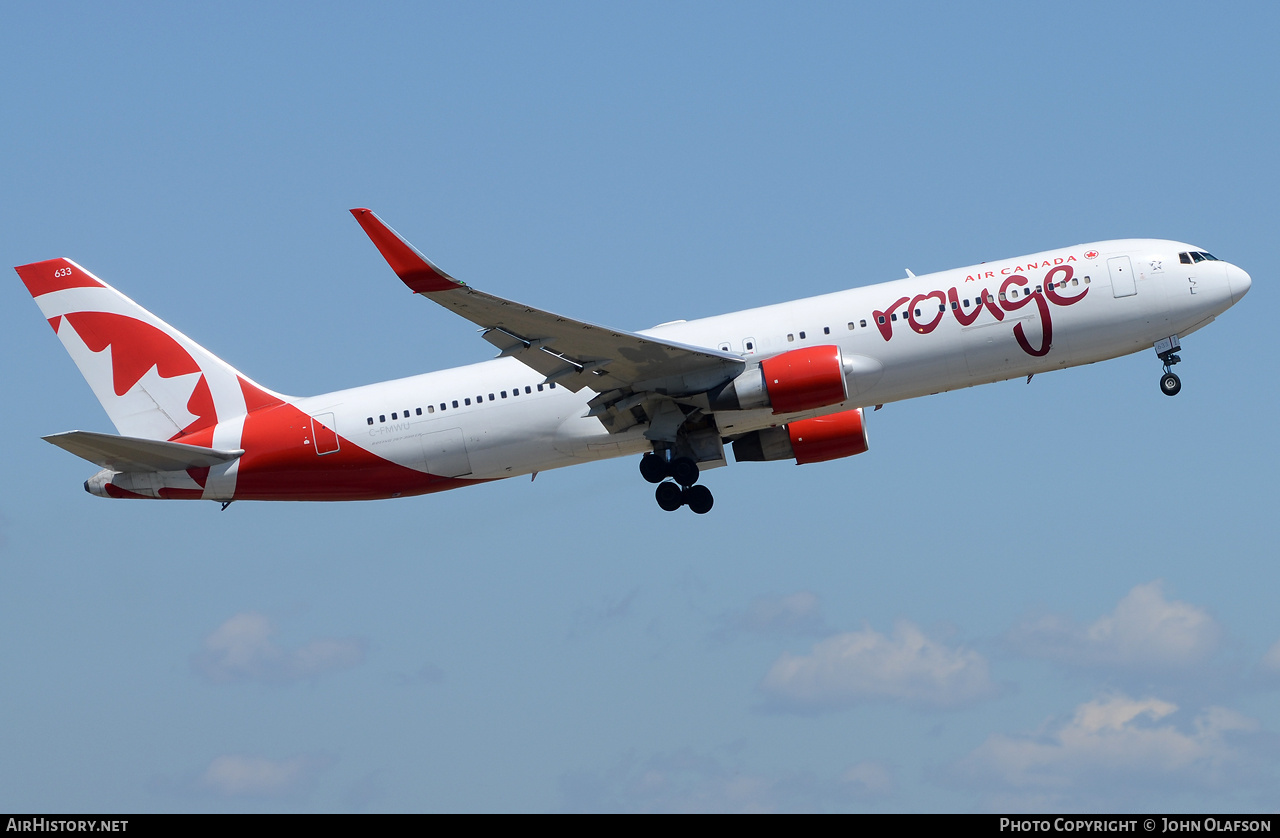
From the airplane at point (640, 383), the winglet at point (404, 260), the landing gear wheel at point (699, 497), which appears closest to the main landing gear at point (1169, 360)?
the airplane at point (640, 383)

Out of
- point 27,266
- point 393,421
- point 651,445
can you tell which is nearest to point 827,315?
point 651,445

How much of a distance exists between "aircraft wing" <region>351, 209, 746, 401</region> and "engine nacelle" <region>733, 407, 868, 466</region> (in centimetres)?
477

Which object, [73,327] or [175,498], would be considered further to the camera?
[73,327]

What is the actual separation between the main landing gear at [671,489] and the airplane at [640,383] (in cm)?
6

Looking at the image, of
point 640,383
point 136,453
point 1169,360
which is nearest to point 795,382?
point 640,383

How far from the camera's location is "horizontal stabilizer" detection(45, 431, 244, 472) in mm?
36938

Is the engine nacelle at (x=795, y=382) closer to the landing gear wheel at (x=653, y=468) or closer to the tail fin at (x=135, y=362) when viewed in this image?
the landing gear wheel at (x=653, y=468)

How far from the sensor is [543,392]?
124 feet

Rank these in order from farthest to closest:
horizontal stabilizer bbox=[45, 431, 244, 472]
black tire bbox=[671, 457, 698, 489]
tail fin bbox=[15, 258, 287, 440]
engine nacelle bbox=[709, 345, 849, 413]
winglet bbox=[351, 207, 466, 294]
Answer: tail fin bbox=[15, 258, 287, 440] → black tire bbox=[671, 457, 698, 489] → horizontal stabilizer bbox=[45, 431, 244, 472] → engine nacelle bbox=[709, 345, 849, 413] → winglet bbox=[351, 207, 466, 294]

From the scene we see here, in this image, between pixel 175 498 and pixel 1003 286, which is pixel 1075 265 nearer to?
pixel 1003 286

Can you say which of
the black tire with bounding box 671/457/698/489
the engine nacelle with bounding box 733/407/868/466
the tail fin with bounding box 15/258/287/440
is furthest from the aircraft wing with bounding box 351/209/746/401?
the tail fin with bounding box 15/258/287/440

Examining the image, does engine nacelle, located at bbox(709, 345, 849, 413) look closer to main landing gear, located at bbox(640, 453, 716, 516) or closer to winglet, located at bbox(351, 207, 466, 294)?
main landing gear, located at bbox(640, 453, 716, 516)

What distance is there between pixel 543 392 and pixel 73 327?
601 inches

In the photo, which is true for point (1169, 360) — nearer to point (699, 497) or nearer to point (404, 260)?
point (699, 497)
